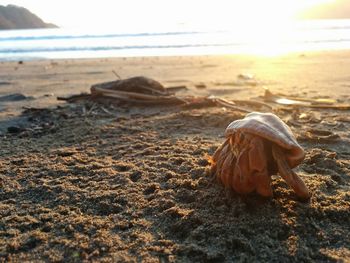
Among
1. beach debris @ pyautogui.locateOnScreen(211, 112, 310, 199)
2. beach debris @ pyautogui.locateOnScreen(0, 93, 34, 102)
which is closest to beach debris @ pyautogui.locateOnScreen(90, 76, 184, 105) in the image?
beach debris @ pyautogui.locateOnScreen(0, 93, 34, 102)

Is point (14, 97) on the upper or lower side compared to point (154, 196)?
upper

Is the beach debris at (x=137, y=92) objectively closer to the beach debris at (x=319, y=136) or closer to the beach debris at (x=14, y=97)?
the beach debris at (x=14, y=97)

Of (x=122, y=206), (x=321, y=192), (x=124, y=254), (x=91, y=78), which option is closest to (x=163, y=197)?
(x=122, y=206)

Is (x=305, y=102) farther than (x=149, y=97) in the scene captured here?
No

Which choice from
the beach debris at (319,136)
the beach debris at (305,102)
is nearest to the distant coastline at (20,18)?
the beach debris at (305,102)

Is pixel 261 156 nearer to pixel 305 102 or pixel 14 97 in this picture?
pixel 305 102

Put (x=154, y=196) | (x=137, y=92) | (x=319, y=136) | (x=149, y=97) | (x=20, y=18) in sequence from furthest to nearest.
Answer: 1. (x=20, y=18)
2. (x=137, y=92)
3. (x=149, y=97)
4. (x=319, y=136)
5. (x=154, y=196)

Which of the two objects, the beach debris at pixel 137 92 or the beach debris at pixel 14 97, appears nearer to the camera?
the beach debris at pixel 137 92

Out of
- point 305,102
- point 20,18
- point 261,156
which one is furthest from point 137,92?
point 20,18
